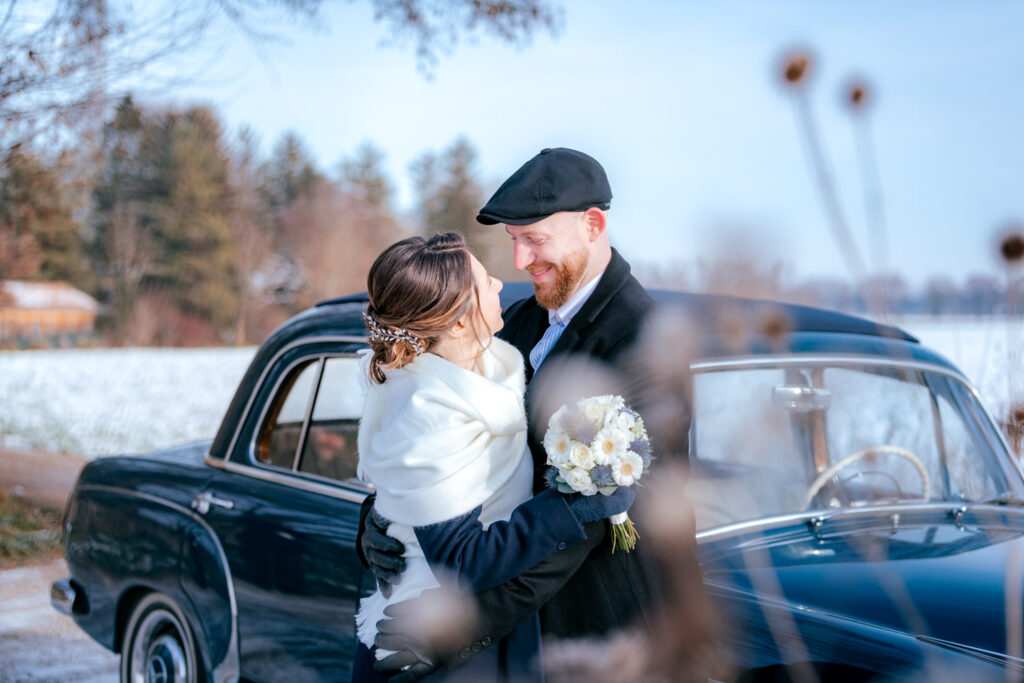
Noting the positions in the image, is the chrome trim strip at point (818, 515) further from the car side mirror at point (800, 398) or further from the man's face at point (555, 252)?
the man's face at point (555, 252)

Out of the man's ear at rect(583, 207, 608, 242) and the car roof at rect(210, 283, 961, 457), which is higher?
the man's ear at rect(583, 207, 608, 242)

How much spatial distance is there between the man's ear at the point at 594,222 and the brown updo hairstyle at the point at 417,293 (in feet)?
1.09

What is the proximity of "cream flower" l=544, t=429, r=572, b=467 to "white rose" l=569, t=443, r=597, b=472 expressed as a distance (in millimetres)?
15

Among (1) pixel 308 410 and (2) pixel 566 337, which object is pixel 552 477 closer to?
(2) pixel 566 337

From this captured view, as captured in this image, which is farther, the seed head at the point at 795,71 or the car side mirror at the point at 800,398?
the car side mirror at the point at 800,398

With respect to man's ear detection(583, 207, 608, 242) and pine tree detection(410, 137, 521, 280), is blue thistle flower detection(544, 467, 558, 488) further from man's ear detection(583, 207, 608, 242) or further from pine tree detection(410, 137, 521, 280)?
pine tree detection(410, 137, 521, 280)

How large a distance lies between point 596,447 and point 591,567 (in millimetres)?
373

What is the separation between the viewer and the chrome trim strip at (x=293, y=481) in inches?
127

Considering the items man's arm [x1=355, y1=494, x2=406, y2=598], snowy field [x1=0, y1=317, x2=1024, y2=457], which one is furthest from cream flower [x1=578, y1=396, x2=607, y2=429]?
snowy field [x1=0, y1=317, x2=1024, y2=457]

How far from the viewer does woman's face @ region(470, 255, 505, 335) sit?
2113 millimetres

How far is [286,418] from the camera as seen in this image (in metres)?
3.81

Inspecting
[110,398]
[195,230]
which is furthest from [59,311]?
[110,398]

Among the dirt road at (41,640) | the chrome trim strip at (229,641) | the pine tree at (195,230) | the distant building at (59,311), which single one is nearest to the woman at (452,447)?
the chrome trim strip at (229,641)

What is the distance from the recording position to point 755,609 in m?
2.35
